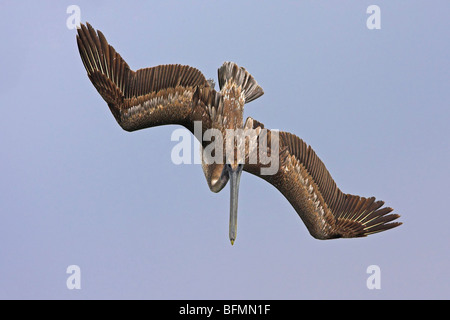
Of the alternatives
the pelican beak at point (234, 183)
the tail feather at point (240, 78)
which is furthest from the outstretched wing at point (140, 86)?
the pelican beak at point (234, 183)

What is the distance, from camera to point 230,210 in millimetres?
10828

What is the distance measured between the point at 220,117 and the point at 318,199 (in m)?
2.27

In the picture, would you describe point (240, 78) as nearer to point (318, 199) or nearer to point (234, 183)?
point (234, 183)

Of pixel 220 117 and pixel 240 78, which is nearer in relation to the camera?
pixel 220 117

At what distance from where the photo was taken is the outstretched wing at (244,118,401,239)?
11.6 m

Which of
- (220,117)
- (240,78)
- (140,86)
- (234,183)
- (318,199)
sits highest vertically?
(240,78)

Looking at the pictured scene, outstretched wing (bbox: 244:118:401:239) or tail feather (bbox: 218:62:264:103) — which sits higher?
tail feather (bbox: 218:62:264:103)

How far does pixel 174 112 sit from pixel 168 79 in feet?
1.67

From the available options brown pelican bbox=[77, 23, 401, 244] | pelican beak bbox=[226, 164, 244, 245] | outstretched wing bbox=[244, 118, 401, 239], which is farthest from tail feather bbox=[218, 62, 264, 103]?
pelican beak bbox=[226, 164, 244, 245]

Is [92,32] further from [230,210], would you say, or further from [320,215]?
[320,215]

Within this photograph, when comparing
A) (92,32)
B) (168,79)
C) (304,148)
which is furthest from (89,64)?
(304,148)

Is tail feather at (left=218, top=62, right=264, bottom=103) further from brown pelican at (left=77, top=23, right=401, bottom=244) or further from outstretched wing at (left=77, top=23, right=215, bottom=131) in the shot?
outstretched wing at (left=77, top=23, right=215, bottom=131)

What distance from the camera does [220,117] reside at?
1101 cm

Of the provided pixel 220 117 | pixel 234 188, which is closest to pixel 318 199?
pixel 234 188
